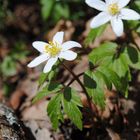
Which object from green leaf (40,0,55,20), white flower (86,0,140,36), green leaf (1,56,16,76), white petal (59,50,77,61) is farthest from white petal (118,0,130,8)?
green leaf (1,56,16,76)

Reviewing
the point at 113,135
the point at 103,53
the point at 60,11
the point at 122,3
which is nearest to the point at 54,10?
the point at 60,11

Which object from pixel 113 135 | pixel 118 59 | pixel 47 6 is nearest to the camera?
pixel 118 59

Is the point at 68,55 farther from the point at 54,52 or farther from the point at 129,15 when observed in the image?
the point at 129,15

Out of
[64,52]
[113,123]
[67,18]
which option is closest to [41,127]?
[113,123]

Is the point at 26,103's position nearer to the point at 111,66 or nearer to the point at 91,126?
the point at 91,126

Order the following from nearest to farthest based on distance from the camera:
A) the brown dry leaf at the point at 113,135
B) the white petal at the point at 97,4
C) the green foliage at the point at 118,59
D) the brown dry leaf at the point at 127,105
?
the white petal at the point at 97,4, the green foliage at the point at 118,59, the brown dry leaf at the point at 113,135, the brown dry leaf at the point at 127,105

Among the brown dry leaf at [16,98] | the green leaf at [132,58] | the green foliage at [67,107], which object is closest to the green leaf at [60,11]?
the brown dry leaf at [16,98]

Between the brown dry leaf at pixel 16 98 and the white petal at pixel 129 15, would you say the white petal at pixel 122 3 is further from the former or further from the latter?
the brown dry leaf at pixel 16 98
